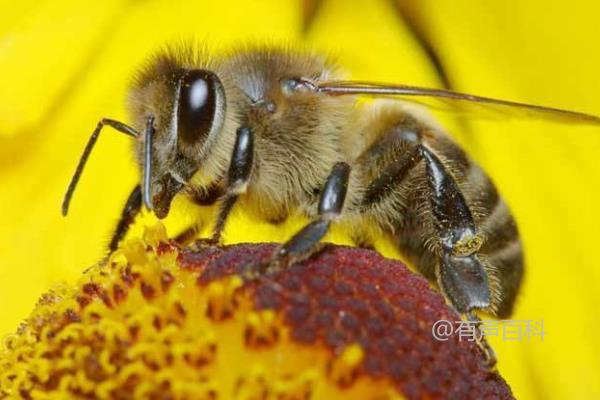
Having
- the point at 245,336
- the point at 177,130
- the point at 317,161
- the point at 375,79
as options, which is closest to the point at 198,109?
the point at 177,130

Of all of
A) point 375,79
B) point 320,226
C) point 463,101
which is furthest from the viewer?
point 375,79

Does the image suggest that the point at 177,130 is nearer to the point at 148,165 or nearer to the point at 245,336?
the point at 148,165

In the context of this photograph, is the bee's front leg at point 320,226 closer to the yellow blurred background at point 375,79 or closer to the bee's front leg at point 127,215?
the bee's front leg at point 127,215

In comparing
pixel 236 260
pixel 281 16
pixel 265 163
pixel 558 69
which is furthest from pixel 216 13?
pixel 236 260

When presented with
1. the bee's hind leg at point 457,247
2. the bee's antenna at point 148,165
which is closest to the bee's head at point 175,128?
the bee's antenna at point 148,165

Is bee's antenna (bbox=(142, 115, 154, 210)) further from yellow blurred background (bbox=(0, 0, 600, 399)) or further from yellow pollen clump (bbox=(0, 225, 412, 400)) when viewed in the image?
yellow blurred background (bbox=(0, 0, 600, 399))

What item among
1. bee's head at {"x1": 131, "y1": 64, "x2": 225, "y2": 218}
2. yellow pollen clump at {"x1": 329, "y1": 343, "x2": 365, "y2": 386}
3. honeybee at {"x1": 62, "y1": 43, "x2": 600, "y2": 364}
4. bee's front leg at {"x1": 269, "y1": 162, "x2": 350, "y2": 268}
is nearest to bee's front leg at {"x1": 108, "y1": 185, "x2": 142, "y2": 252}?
honeybee at {"x1": 62, "y1": 43, "x2": 600, "y2": 364}

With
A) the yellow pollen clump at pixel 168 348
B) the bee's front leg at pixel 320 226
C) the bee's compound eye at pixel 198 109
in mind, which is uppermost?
the bee's compound eye at pixel 198 109

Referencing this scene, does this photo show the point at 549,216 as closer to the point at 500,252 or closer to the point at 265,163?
the point at 500,252
